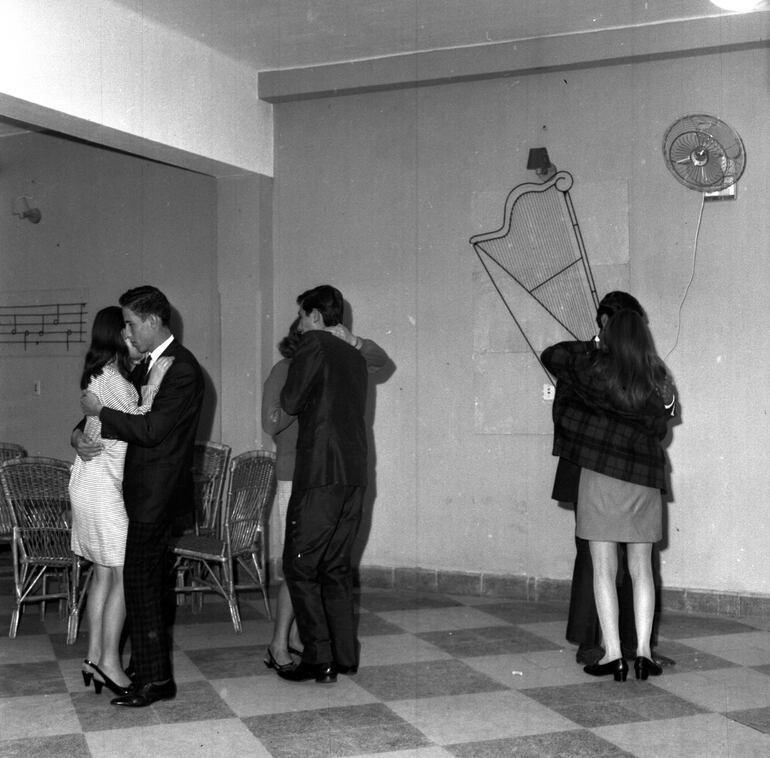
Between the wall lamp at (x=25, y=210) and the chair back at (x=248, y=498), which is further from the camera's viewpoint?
the wall lamp at (x=25, y=210)

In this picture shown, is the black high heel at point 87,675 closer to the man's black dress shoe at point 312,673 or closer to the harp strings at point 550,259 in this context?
the man's black dress shoe at point 312,673

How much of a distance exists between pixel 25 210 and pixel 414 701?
158 inches

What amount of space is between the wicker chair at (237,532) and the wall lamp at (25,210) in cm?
237

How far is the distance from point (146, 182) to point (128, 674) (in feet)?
11.1

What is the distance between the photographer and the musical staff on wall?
631cm

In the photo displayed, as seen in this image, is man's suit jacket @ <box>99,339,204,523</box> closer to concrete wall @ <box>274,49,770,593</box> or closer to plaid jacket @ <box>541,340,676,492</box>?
plaid jacket @ <box>541,340,676,492</box>

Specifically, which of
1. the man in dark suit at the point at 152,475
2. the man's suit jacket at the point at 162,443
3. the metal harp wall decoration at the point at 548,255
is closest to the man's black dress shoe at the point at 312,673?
the man in dark suit at the point at 152,475

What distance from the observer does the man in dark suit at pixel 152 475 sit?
3420 mm

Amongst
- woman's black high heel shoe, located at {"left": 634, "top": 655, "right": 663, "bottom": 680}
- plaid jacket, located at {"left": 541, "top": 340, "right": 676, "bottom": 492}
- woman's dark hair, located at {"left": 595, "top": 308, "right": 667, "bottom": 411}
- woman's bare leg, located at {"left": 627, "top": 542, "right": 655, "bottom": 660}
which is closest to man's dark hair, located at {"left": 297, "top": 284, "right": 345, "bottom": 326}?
plaid jacket, located at {"left": 541, "top": 340, "right": 676, "bottom": 492}

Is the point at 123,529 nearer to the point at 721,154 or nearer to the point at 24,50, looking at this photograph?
the point at 24,50

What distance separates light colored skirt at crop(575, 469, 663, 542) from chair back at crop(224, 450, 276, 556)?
1.54 metres

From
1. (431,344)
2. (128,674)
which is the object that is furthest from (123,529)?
(431,344)

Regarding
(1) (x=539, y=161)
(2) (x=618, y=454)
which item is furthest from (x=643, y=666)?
(1) (x=539, y=161)

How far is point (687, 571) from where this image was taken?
5.41 m
